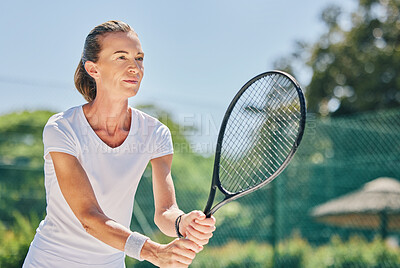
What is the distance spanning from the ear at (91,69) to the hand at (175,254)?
0.70 metres

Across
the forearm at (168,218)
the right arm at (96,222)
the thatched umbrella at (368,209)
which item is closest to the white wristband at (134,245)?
the right arm at (96,222)

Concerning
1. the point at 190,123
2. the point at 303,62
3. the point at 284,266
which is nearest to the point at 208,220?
the point at 190,123

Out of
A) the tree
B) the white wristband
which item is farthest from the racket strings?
the tree

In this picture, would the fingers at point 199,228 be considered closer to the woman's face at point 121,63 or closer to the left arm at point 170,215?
the left arm at point 170,215

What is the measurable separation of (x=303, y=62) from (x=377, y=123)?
1139 cm

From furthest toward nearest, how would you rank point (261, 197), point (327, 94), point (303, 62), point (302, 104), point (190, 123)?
point (303, 62)
point (327, 94)
point (261, 197)
point (190, 123)
point (302, 104)

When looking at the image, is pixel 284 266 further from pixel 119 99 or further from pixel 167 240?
pixel 119 99

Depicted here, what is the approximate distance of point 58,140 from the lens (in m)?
1.70

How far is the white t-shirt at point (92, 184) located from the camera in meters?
1.77

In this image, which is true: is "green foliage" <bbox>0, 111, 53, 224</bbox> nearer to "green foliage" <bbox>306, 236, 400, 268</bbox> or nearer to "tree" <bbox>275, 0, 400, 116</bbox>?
"green foliage" <bbox>306, 236, 400, 268</bbox>

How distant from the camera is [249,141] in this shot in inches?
98.3

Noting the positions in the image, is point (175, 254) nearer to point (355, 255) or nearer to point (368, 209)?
point (355, 255)

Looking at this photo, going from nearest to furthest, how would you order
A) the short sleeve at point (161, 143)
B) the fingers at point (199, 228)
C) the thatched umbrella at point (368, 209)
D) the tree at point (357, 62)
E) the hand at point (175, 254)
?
the hand at point (175, 254), the fingers at point (199, 228), the short sleeve at point (161, 143), the thatched umbrella at point (368, 209), the tree at point (357, 62)

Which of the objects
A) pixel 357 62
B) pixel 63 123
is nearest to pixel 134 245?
pixel 63 123
